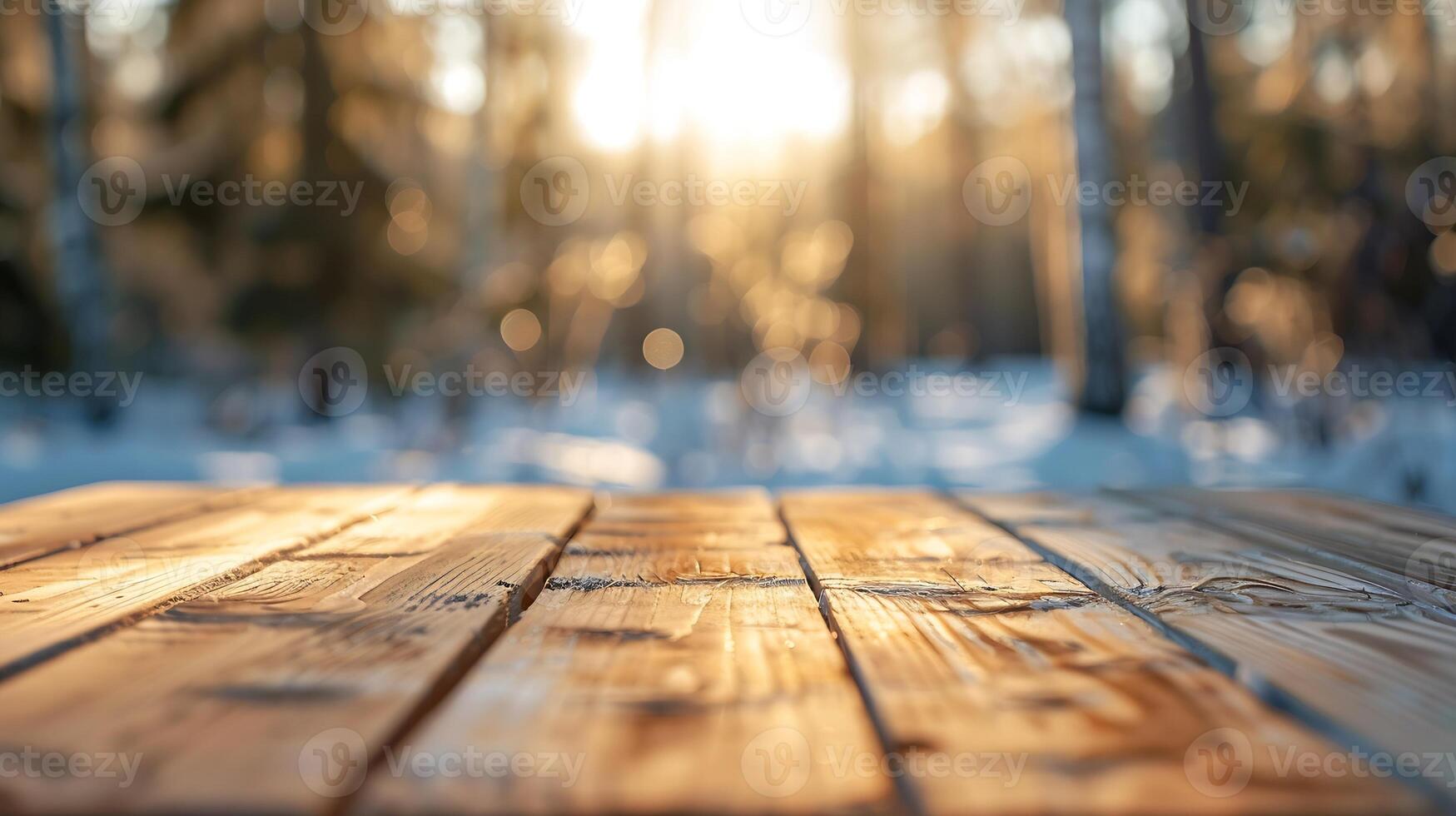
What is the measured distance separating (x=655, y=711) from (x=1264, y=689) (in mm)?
511

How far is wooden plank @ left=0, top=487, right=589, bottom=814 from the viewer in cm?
61

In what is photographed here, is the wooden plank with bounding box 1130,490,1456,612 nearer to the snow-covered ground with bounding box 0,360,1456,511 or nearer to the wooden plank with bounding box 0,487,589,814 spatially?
the wooden plank with bounding box 0,487,589,814

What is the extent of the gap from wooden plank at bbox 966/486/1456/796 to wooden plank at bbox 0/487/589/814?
0.72 m

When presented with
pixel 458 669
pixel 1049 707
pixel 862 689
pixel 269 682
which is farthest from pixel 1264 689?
pixel 269 682

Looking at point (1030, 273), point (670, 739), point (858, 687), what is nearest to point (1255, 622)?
point (858, 687)

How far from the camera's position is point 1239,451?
6.93m

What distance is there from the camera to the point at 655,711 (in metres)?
0.73

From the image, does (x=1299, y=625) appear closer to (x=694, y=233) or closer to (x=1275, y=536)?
(x=1275, y=536)

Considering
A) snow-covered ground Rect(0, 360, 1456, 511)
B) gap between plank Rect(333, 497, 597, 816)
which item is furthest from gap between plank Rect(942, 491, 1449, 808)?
snow-covered ground Rect(0, 360, 1456, 511)

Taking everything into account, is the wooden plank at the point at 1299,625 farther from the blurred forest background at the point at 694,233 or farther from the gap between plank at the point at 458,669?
the blurred forest background at the point at 694,233

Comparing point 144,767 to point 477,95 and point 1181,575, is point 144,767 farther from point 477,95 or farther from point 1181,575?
point 477,95

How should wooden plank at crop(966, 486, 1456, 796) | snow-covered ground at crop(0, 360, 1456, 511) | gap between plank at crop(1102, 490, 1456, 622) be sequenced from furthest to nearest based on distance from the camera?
snow-covered ground at crop(0, 360, 1456, 511) → gap between plank at crop(1102, 490, 1456, 622) → wooden plank at crop(966, 486, 1456, 796)

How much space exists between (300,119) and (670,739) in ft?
32.9

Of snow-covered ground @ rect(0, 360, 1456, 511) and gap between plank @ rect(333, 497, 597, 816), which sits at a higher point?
gap between plank @ rect(333, 497, 597, 816)
